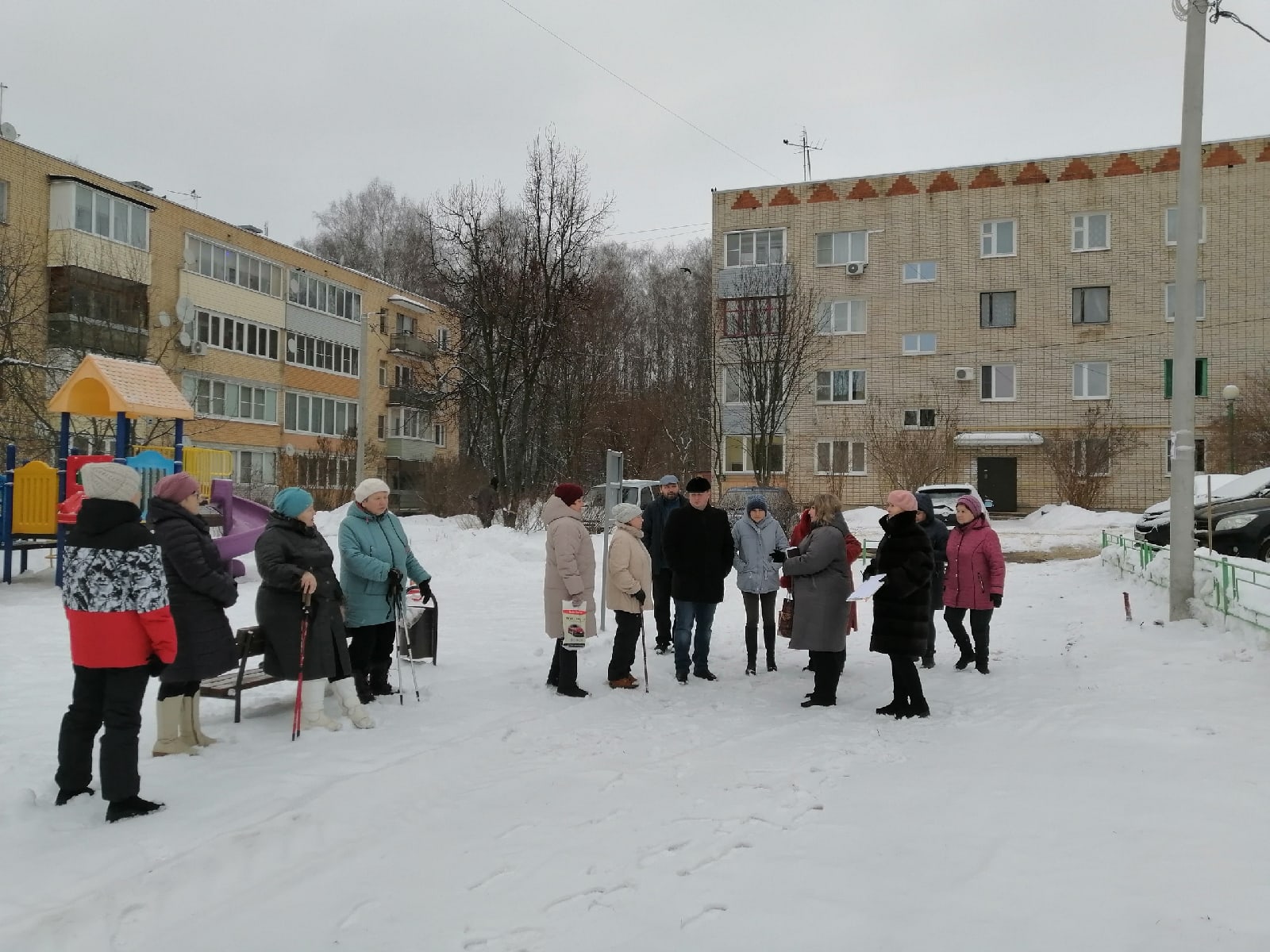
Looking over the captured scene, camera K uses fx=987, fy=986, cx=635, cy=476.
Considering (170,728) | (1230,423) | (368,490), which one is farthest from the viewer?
(1230,423)

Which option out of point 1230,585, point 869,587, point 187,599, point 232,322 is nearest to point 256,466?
point 232,322

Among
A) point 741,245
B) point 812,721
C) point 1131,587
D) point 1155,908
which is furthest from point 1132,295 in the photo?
point 1155,908

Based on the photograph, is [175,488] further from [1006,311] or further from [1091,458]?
[1006,311]

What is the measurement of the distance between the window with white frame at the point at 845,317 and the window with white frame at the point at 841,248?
5.19 feet

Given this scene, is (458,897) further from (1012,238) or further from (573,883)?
(1012,238)

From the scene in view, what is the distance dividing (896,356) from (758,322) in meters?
9.16

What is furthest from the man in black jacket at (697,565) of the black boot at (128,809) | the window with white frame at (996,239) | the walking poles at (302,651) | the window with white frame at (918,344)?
the window with white frame at (996,239)

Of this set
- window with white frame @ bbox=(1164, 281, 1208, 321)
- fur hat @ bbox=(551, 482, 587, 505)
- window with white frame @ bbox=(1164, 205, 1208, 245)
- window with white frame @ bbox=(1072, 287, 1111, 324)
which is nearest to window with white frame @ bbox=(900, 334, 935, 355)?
window with white frame @ bbox=(1072, 287, 1111, 324)

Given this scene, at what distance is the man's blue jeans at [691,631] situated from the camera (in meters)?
8.60

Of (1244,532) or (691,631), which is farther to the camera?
(1244,532)

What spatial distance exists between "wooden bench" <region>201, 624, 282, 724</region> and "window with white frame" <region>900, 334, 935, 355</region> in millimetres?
34343

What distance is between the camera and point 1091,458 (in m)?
33.8

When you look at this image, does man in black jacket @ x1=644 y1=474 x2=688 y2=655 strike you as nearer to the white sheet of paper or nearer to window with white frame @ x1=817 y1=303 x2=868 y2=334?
the white sheet of paper

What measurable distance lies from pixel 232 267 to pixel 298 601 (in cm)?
3636
